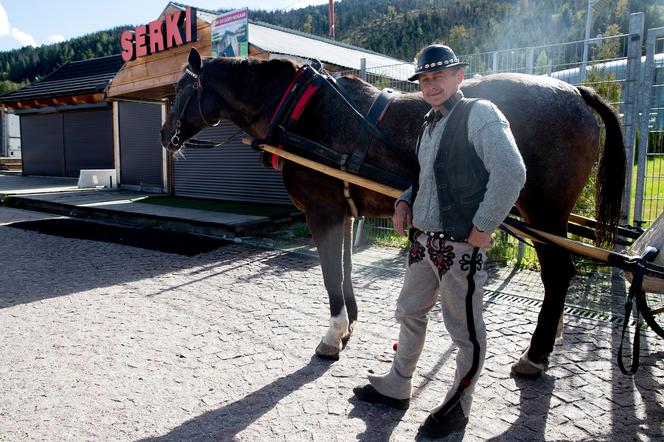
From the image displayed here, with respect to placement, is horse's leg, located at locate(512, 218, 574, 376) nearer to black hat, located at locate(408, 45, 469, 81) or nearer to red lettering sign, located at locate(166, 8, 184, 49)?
black hat, located at locate(408, 45, 469, 81)

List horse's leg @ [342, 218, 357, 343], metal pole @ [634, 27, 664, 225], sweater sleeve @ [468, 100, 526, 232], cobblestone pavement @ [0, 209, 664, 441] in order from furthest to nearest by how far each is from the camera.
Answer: metal pole @ [634, 27, 664, 225] < horse's leg @ [342, 218, 357, 343] < cobblestone pavement @ [0, 209, 664, 441] < sweater sleeve @ [468, 100, 526, 232]

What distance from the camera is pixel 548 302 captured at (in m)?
3.12

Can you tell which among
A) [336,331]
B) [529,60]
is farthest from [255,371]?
[529,60]

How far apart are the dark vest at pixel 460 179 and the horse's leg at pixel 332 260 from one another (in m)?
1.27

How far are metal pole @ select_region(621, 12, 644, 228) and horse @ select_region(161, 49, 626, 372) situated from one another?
2794 mm

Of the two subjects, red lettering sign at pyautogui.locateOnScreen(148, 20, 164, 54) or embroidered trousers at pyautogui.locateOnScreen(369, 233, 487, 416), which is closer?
embroidered trousers at pyautogui.locateOnScreen(369, 233, 487, 416)

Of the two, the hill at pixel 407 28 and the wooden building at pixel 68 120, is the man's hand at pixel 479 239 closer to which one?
the wooden building at pixel 68 120

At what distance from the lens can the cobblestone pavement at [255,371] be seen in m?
2.65

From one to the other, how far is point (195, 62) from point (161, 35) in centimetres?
813

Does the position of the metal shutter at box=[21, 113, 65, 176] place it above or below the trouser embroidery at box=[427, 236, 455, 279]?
above

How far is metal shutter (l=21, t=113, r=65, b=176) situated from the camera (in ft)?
66.6

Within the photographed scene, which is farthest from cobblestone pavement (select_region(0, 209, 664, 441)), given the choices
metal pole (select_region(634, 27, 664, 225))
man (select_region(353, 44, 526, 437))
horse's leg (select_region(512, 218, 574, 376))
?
metal pole (select_region(634, 27, 664, 225))

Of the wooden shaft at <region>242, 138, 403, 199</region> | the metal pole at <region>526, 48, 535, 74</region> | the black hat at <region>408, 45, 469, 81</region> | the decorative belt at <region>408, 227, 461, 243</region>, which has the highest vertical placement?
the metal pole at <region>526, 48, 535, 74</region>

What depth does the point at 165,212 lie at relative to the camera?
10.3 metres
